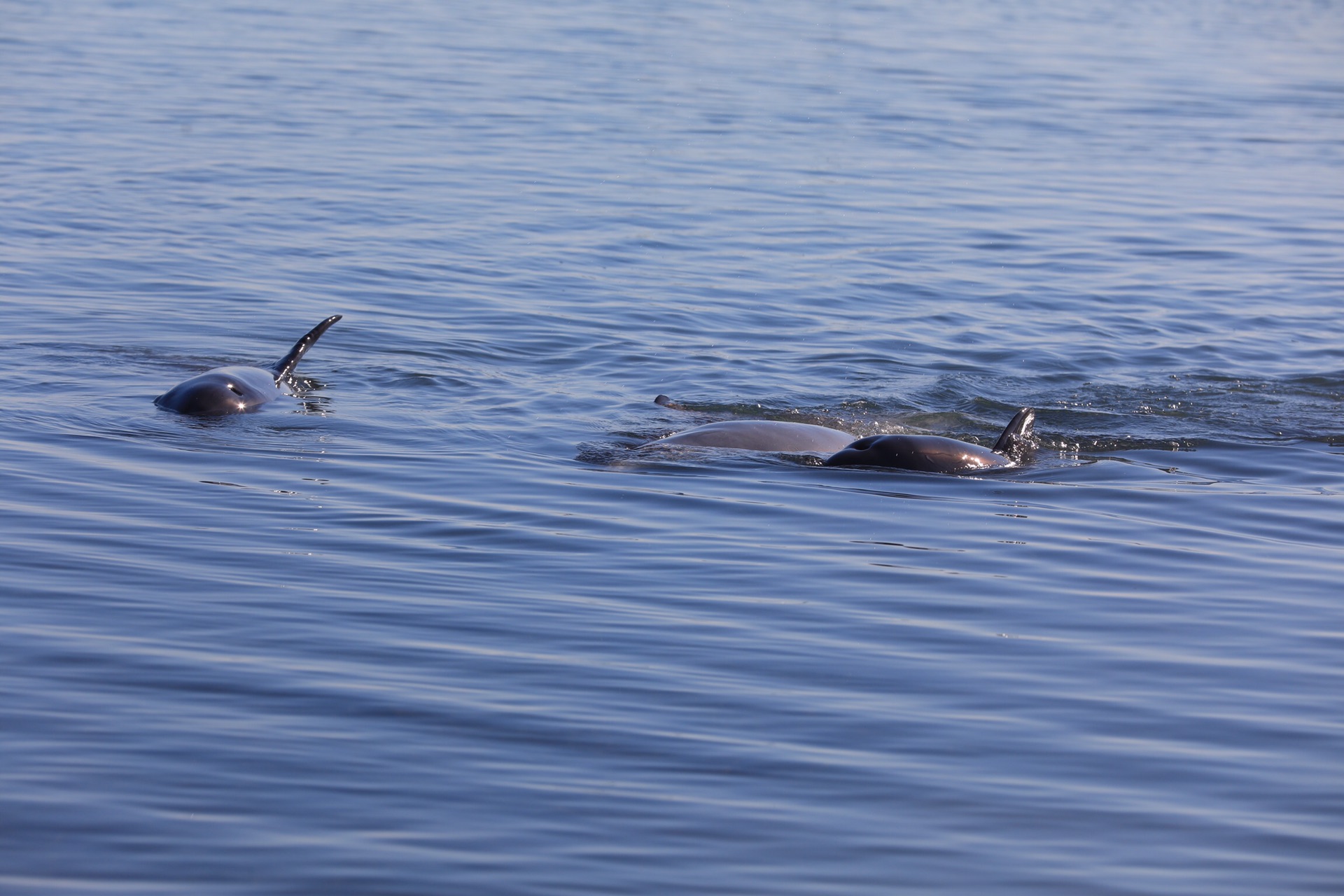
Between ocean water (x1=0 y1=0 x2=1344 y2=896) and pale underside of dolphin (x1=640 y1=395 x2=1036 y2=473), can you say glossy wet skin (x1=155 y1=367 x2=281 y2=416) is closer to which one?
ocean water (x1=0 y1=0 x2=1344 y2=896)

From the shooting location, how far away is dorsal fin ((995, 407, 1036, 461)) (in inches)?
408

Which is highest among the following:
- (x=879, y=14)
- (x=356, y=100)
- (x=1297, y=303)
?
(x=879, y=14)

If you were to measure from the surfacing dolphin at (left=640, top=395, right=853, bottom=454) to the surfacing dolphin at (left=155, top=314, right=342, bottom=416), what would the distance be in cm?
266

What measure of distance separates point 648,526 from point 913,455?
2.07 meters

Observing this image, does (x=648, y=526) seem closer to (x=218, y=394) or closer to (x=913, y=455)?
(x=913, y=455)

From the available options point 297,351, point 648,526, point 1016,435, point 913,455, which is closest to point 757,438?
point 913,455

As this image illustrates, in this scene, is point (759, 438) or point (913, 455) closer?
point (913, 455)

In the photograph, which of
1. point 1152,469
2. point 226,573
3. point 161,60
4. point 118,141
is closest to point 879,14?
point 161,60

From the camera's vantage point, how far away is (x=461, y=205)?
1916 centimetres

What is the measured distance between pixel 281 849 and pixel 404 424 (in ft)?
19.6

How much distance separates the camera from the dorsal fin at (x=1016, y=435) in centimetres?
1035

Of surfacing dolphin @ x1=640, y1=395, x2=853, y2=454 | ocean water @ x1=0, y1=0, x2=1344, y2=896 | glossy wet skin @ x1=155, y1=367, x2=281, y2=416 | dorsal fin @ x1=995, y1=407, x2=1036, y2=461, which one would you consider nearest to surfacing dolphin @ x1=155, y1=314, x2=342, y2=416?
glossy wet skin @ x1=155, y1=367, x2=281, y2=416

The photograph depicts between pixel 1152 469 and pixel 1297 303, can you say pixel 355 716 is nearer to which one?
pixel 1152 469

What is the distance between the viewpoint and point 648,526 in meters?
8.81
